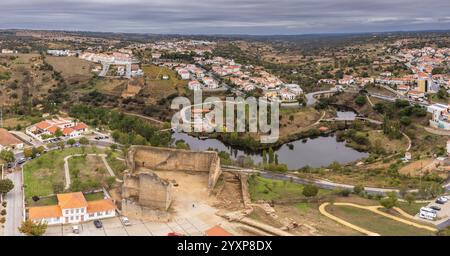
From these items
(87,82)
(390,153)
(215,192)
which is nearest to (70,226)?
(215,192)

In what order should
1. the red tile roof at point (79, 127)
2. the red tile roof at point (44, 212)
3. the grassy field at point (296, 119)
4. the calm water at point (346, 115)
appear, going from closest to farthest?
the red tile roof at point (44, 212) < the red tile roof at point (79, 127) < the grassy field at point (296, 119) < the calm water at point (346, 115)

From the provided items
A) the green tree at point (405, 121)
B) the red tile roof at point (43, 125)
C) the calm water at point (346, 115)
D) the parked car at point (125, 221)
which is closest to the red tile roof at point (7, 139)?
the red tile roof at point (43, 125)

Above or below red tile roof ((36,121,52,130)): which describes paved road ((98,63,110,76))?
above

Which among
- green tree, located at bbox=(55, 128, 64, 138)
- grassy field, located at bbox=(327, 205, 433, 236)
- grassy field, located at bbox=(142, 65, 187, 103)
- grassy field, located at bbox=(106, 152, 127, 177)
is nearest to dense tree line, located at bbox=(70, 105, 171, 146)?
green tree, located at bbox=(55, 128, 64, 138)

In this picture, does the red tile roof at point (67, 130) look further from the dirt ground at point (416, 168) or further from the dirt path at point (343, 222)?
the dirt ground at point (416, 168)

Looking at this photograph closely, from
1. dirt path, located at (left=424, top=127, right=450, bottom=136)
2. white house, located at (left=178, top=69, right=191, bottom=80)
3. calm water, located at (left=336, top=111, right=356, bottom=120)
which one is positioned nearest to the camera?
dirt path, located at (left=424, top=127, right=450, bottom=136)

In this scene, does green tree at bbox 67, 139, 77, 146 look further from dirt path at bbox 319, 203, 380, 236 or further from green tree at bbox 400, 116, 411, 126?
green tree at bbox 400, 116, 411, 126
